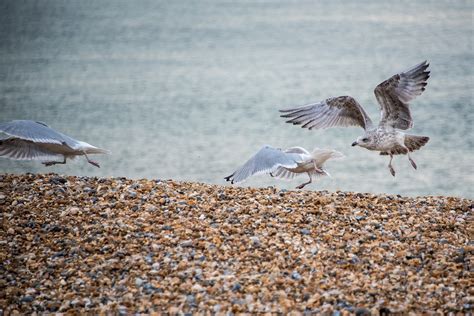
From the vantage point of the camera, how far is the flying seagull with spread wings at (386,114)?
25.2ft

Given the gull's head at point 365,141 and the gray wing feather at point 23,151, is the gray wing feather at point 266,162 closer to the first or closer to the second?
the gull's head at point 365,141

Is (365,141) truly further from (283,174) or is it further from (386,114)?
(283,174)

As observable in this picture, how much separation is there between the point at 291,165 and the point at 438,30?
3225 cm

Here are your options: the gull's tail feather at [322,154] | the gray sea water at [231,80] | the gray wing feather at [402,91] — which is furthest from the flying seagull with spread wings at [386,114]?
the gray sea water at [231,80]

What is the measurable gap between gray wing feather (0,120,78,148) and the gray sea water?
20.8ft

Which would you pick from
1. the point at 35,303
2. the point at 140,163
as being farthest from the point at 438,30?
the point at 35,303

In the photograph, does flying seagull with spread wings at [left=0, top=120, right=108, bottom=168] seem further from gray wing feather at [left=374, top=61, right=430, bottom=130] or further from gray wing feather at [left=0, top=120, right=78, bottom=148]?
gray wing feather at [left=374, top=61, right=430, bottom=130]

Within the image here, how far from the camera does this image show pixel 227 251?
5.71 metres

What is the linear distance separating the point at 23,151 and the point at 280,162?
99.7 inches

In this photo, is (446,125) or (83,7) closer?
(446,125)

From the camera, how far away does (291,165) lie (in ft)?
22.1

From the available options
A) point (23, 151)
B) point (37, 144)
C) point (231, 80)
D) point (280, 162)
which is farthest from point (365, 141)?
point (231, 80)

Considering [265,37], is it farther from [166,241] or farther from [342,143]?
[166,241]

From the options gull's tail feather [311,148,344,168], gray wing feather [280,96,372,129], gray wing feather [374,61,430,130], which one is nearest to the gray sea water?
gray wing feather [280,96,372,129]
